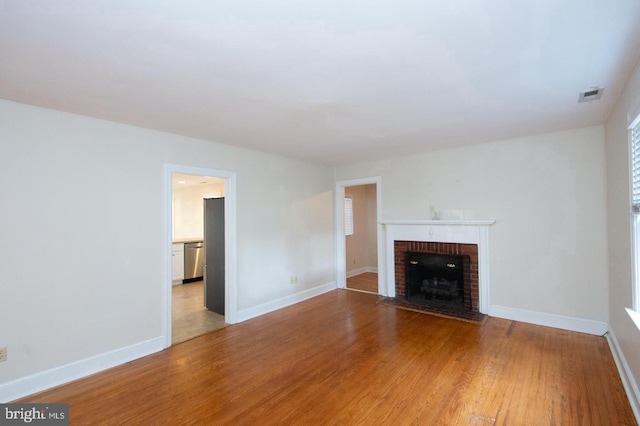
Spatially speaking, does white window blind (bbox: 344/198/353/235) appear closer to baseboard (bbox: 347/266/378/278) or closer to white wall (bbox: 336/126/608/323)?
baseboard (bbox: 347/266/378/278)

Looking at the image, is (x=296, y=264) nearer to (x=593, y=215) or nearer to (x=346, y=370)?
(x=346, y=370)

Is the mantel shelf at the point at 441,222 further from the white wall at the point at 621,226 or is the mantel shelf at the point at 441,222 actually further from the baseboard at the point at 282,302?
the baseboard at the point at 282,302

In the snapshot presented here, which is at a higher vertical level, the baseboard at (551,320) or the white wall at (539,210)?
the white wall at (539,210)

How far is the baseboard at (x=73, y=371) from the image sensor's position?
2.43m

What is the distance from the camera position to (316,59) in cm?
189

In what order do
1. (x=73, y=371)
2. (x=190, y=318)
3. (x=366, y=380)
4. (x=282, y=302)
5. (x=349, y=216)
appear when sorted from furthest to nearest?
1. (x=349, y=216)
2. (x=282, y=302)
3. (x=190, y=318)
4. (x=73, y=371)
5. (x=366, y=380)

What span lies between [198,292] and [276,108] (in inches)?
182

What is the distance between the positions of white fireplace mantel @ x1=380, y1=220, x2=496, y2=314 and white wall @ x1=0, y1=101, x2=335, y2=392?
9.75 ft

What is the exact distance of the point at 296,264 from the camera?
507 cm

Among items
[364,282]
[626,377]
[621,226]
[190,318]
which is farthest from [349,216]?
[626,377]

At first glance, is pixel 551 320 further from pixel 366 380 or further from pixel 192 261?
pixel 192 261

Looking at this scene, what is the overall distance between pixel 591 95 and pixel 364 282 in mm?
4836

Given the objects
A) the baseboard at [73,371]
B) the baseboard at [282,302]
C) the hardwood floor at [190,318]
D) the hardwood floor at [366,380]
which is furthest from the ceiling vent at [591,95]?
the baseboard at [73,371]

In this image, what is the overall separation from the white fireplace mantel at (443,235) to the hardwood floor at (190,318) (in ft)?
9.28
